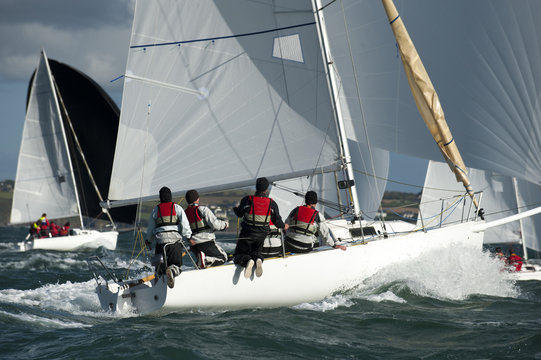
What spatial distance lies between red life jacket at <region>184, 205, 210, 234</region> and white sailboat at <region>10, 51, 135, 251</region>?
665 inches

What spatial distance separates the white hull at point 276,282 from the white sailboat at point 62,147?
1709 centimetres

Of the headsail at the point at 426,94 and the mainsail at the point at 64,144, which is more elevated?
the mainsail at the point at 64,144

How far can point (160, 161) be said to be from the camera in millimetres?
10297

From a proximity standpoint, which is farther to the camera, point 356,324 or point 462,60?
point 462,60

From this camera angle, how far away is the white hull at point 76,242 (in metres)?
23.4

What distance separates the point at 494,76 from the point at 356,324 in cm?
482

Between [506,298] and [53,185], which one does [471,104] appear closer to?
[506,298]

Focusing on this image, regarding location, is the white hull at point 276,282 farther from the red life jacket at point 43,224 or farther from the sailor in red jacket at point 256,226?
the red life jacket at point 43,224

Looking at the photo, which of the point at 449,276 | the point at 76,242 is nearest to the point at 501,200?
the point at 449,276

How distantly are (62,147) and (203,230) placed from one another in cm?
1933

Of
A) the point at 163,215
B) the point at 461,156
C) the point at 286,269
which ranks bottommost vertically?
the point at 286,269

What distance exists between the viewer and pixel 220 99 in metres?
10.4

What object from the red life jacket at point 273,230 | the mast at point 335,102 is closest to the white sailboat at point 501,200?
the mast at point 335,102

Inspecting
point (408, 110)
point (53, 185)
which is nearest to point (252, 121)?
point (408, 110)
